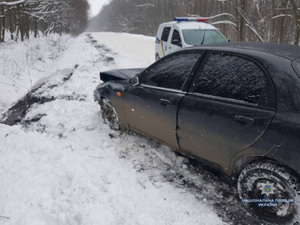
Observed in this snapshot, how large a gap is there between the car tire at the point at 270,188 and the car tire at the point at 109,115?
7.85 feet

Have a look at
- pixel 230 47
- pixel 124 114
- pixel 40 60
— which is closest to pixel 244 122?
pixel 230 47

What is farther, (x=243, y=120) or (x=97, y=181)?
(x=97, y=181)

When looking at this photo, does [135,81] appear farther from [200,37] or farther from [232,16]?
[232,16]

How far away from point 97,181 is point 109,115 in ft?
5.15

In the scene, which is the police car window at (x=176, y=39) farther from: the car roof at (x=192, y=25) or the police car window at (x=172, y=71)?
the police car window at (x=172, y=71)

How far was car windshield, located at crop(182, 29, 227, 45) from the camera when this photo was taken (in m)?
7.11

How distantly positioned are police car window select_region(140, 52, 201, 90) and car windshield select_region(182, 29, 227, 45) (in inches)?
168

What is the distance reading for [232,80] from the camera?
2334mm

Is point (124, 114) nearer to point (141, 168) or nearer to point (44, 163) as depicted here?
point (141, 168)

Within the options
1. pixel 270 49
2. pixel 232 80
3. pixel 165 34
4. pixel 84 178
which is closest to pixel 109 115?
pixel 84 178

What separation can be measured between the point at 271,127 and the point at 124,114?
7.66ft

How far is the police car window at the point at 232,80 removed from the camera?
2.12 meters

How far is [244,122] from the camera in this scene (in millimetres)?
2123

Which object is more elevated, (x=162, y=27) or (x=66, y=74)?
(x=162, y=27)
